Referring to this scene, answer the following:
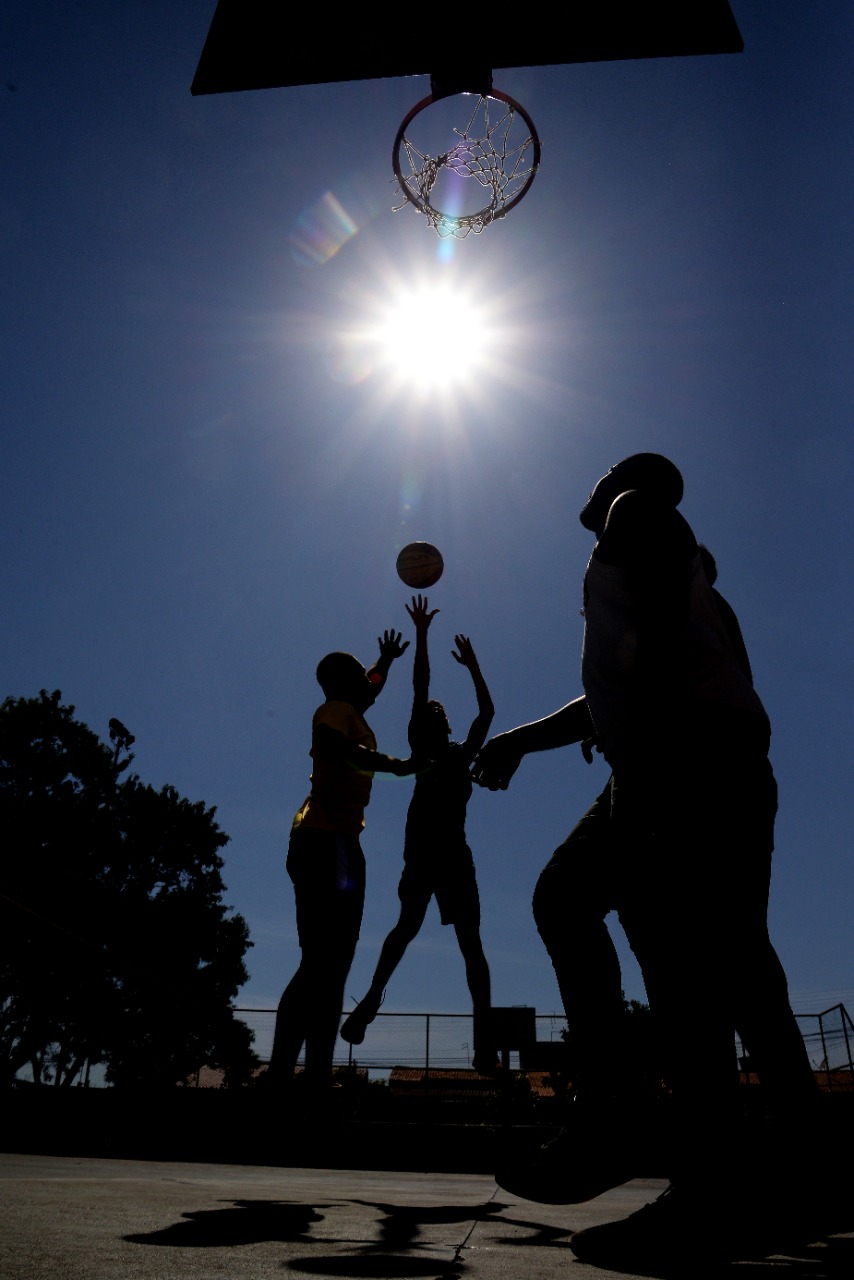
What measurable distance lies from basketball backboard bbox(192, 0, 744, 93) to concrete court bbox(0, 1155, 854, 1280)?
5682 millimetres

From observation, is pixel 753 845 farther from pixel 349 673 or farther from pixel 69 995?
pixel 69 995

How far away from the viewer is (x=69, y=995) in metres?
25.3

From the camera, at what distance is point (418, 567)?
7.06 metres

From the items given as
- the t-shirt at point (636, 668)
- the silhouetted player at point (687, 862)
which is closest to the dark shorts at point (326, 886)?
the silhouetted player at point (687, 862)

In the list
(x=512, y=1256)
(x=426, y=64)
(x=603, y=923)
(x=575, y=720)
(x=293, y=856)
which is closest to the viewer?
(x=512, y=1256)

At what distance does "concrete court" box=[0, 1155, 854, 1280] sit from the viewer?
1.15 meters

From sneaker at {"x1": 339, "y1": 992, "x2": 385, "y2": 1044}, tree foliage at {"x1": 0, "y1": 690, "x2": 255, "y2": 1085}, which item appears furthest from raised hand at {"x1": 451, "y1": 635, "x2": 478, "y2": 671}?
tree foliage at {"x1": 0, "y1": 690, "x2": 255, "y2": 1085}

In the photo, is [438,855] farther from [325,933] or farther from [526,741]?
[526,741]

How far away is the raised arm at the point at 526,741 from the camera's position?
8.29 feet

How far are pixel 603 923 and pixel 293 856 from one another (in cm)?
229

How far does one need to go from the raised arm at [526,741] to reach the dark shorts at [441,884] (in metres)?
3.25

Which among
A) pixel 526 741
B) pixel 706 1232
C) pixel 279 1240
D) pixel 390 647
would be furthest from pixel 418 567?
pixel 706 1232

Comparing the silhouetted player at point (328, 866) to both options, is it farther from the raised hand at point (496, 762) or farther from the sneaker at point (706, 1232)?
the sneaker at point (706, 1232)

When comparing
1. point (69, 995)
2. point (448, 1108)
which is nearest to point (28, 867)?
point (69, 995)
